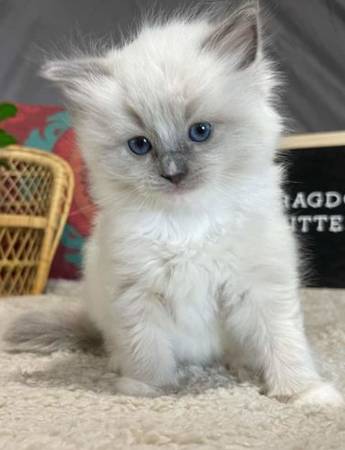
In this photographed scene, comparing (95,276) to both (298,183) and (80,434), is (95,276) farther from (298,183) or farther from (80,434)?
(298,183)

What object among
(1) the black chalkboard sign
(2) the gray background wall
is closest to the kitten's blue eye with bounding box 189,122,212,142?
(1) the black chalkboard sign

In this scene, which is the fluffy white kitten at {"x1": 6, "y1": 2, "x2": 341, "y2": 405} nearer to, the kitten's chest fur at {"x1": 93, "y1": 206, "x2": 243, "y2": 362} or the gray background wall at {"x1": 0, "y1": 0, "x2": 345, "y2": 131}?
the kitten's chest fur at {"x1": 93, "y1": 206, "x2": 243, "y2": 362}

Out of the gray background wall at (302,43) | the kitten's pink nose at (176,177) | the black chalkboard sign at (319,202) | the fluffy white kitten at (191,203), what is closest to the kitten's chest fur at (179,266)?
the fluffy white kitten at (191,203)

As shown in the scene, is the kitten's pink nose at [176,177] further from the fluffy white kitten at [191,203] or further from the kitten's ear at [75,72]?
the kitten's ear at [75,72]

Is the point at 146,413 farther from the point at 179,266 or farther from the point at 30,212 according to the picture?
the point at 30,212

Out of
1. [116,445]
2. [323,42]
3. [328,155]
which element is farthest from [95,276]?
[323,42]

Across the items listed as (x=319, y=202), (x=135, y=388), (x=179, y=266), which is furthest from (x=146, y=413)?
(x=319, y=202)
